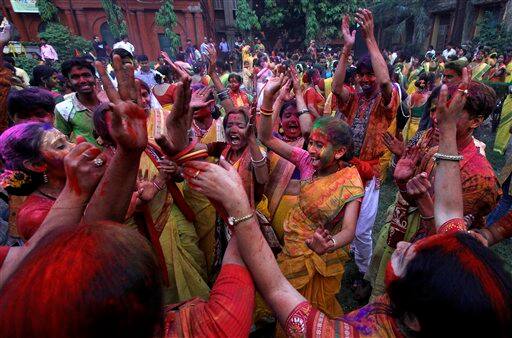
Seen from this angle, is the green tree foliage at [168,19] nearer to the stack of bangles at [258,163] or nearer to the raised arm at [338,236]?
the stack of bangles at [258,163]

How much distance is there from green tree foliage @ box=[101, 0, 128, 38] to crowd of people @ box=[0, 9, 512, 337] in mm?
21634

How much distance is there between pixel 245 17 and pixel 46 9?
14.4 metres

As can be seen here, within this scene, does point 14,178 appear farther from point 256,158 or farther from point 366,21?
point 366,21

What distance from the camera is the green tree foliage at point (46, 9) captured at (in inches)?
866

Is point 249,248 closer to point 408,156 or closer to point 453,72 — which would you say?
point 408,156

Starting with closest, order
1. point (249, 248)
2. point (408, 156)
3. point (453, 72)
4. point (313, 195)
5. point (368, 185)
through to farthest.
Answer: point (249, 248) < point (408, 156) < point (313, 195) < point (368, 185) < point (453, 72)

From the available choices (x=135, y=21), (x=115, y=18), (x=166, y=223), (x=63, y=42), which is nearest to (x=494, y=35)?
(x=166, y=223)

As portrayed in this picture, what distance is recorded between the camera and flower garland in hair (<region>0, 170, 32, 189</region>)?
1.62 meters

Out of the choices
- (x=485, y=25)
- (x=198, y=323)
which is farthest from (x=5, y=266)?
(x=485, y=25)

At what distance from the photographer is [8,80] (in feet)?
13.0

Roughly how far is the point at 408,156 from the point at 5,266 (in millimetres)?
2163

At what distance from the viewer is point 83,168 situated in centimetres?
132

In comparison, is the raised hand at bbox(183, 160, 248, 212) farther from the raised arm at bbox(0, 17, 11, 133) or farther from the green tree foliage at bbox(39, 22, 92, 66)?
the green tree foliage at bbox(39, 22, 92, 66)

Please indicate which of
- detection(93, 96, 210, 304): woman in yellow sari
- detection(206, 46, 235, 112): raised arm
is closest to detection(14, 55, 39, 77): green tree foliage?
detection(206, 46, 235, 112): raised arm
